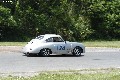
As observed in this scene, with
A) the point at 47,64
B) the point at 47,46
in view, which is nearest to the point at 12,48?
the point at 47,46

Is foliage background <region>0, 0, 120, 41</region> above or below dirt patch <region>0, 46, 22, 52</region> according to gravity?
above

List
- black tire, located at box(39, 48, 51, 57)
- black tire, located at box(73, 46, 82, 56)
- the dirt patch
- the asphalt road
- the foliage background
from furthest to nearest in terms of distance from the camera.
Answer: the foliage background → the dirt patch → black tire, located at box(73, 46, 82, 56) → black tire, located at box(39, 48, 51, 57) → the asphalt road

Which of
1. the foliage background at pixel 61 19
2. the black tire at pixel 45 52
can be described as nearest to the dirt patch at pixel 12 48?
the black tire at pixel 45 52

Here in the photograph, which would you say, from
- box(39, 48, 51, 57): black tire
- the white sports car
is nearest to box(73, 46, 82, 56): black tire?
the white sports car

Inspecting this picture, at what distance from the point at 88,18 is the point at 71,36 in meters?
4.22

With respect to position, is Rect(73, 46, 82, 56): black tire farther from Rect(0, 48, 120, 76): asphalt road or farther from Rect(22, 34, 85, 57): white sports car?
Rect(0, 48, 120, 76): asphalt road

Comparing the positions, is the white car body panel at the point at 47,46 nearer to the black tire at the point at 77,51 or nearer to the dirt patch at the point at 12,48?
the black tire at the point at 77,51

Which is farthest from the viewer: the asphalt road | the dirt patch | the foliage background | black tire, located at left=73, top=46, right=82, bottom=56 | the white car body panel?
the foliage background

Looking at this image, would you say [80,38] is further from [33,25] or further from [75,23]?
[33,25]

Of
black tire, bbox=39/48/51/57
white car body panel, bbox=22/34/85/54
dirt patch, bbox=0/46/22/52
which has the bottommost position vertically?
dirt patch, bbox=0/46/22/52

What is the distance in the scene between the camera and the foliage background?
1423 inches

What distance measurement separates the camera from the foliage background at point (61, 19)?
36134 millimetres

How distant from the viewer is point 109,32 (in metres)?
40.8

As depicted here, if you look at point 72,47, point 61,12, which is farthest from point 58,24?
→ point 72,47
